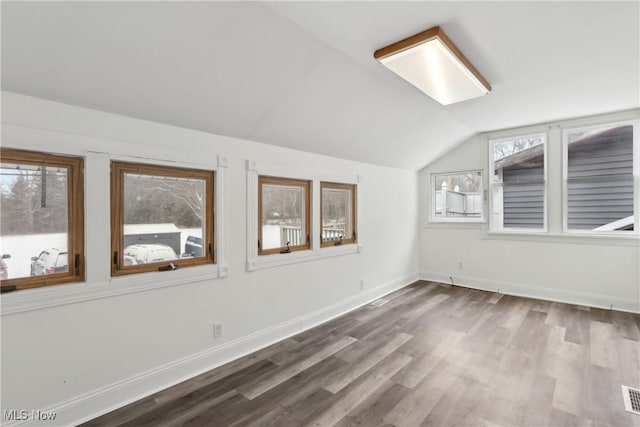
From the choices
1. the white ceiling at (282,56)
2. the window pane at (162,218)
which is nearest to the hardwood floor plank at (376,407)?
the window pane at (162,218)

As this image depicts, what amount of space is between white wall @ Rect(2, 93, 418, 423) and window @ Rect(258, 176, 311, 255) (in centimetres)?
23

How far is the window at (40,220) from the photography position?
1802 millimetres

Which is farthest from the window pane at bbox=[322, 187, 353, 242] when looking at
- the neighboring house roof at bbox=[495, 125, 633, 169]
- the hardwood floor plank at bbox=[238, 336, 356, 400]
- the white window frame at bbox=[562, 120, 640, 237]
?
the white window frame at bbox=[562, 120, 640, 237]

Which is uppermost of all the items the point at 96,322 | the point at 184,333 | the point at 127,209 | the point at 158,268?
the point at 127,209

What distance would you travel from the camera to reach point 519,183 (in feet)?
15.6

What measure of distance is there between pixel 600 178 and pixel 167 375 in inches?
223

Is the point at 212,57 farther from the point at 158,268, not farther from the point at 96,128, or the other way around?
the point at 158,268

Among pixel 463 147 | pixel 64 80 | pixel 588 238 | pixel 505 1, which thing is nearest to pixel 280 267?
pixel 64 80

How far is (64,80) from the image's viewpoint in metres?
1.79

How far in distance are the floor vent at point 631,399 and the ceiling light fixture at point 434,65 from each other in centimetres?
273

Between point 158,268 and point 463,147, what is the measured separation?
16.4 ft

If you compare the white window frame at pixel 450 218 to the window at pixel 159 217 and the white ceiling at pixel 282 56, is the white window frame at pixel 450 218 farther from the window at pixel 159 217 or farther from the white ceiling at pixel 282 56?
the window at pixel 159 217

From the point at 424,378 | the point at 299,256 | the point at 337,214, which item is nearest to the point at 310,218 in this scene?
the point at 299,256

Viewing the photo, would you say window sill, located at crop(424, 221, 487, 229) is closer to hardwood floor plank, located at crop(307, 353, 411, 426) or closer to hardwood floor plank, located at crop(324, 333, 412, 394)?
hardwood floor plank, located at crop(324, 333, 412, 394)
